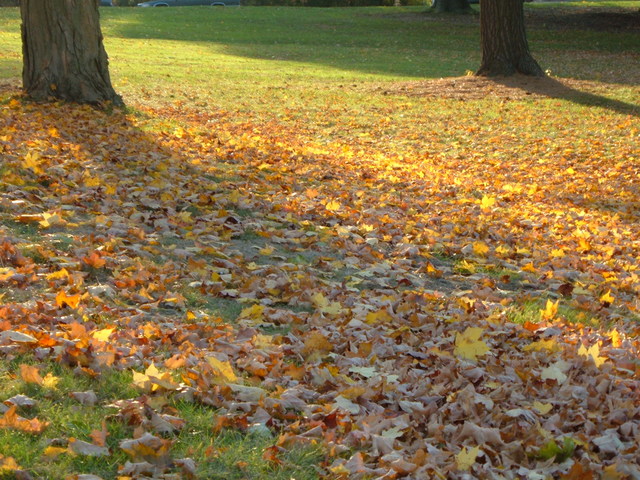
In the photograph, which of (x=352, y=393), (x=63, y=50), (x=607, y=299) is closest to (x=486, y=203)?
(x=607, y=299)

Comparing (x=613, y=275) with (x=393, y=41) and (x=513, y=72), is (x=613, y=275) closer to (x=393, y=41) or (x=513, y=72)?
(x=513, y=72)

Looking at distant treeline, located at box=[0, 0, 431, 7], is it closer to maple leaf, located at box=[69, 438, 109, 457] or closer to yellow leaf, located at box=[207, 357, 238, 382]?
yellow leaf, located at box=[207, 357, 238, 382]

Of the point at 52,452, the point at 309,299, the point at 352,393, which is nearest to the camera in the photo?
the point at 52,452

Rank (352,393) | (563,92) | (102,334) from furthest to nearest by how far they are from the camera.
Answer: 1. (563,92)
2. (102,334)
3. (352,393)

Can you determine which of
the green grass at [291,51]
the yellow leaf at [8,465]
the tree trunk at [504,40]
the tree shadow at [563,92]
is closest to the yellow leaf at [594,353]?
the yellow leaf at [8,465]

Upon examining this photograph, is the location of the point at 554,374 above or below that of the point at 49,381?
below

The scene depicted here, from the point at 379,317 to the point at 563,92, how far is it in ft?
47.7

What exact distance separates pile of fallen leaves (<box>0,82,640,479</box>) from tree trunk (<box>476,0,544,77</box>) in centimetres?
918

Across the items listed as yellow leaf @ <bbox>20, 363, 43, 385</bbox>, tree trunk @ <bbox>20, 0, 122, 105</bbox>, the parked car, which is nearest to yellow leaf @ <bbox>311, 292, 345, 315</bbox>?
yellow leaf @ <bbox>20, 363, 43, 385</bbox>

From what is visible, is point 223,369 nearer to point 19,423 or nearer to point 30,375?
point 30,375

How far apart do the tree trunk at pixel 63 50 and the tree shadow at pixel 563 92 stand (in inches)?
400

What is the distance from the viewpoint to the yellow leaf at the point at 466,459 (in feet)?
11.1

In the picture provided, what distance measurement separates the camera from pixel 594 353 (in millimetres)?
4551

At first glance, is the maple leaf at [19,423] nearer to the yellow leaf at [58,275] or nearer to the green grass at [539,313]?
the yellow leaf at [58,275]
